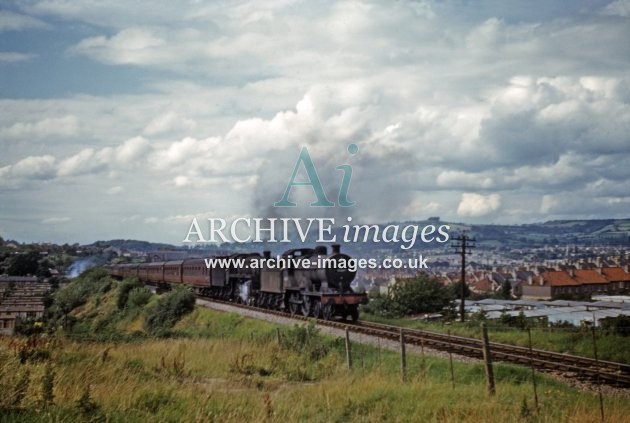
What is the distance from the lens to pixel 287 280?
94.7ft

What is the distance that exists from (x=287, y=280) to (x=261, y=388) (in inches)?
637

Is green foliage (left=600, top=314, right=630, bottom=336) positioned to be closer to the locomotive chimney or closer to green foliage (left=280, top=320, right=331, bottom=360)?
green foliage (left=280, top=320, right=331, bottom=360)

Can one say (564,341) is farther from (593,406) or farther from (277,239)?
(277,239)

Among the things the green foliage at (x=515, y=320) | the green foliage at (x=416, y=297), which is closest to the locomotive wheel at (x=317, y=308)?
the green foliage at (x=515, y=320)

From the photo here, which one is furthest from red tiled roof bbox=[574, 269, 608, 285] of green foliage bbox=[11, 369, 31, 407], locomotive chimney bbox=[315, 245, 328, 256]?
green foliage bbox=[11, 369, 31, 407]

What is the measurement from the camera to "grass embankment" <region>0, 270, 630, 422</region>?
8.67m

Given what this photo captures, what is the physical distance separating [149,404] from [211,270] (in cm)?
3034

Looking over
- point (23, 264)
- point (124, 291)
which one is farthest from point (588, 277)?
point (23, 264)

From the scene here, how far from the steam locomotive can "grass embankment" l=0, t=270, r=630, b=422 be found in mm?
7154

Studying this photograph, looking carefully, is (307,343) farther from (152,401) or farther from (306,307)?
(152,401)

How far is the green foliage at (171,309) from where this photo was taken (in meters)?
34.5

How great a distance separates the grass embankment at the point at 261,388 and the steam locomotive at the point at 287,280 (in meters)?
7.15

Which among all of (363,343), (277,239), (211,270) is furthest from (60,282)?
(363,343)

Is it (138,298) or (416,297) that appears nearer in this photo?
(416,297)
